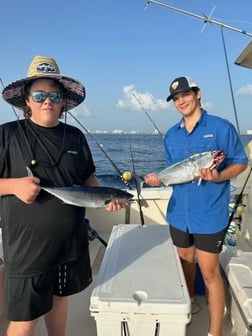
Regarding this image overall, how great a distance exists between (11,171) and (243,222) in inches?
117

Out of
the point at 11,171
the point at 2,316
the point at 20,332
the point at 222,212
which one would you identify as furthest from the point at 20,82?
the point at 2,316

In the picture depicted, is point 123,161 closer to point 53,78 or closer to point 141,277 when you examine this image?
point 141,277

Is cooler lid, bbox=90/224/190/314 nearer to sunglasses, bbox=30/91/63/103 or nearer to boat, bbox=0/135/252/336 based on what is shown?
boat, bbox=0/135/252/336

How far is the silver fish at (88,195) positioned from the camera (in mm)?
1566

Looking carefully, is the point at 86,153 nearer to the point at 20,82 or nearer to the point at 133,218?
the point at 20,82

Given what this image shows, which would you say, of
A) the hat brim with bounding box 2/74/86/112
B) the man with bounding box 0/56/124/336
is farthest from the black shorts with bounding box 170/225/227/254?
the hat brim with bounding box 2/74/86/112

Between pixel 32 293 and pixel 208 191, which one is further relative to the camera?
pixel 208 191

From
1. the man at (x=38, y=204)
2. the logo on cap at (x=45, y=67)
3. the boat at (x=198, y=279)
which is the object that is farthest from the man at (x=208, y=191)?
the logo on cap at (x=45, y=67)

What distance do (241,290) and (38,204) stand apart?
4.44 feet

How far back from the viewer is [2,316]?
2338 mm

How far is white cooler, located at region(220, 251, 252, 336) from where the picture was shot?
5.86 feet

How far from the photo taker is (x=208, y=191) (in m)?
2.07

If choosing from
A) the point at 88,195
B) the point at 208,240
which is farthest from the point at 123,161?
the point at 88,195

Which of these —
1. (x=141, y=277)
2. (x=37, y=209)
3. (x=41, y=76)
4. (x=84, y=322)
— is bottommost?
(x=84, y=322)
